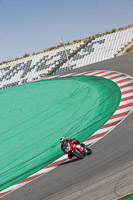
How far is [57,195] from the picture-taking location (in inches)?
323

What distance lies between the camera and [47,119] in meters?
16.4

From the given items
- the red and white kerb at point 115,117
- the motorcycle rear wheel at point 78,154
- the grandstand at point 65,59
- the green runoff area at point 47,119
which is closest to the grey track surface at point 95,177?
the motorcycle rear wheel at point 78,154

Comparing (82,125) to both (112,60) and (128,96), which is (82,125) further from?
(112,60)

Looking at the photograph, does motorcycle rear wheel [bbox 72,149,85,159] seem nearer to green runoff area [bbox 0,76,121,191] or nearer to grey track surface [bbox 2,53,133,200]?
grey track surface [bbox 2,53,133,200]

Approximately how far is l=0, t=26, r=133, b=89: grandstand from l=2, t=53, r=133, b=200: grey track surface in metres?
20.2

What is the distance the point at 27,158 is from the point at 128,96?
20.2 feet

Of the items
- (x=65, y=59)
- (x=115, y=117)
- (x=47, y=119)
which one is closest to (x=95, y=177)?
(x=115, y=117)

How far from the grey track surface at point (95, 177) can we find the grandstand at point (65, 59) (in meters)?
20.2

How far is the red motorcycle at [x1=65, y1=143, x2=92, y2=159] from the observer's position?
10.1m

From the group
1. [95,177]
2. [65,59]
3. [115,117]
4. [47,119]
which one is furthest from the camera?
[65,59]

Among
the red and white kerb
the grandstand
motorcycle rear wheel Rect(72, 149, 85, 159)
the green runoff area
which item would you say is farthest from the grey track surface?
the grandstand

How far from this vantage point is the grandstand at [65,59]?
101 ft

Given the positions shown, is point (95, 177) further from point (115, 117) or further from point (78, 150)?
point (115, 117)

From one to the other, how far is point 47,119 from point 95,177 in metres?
8.24
